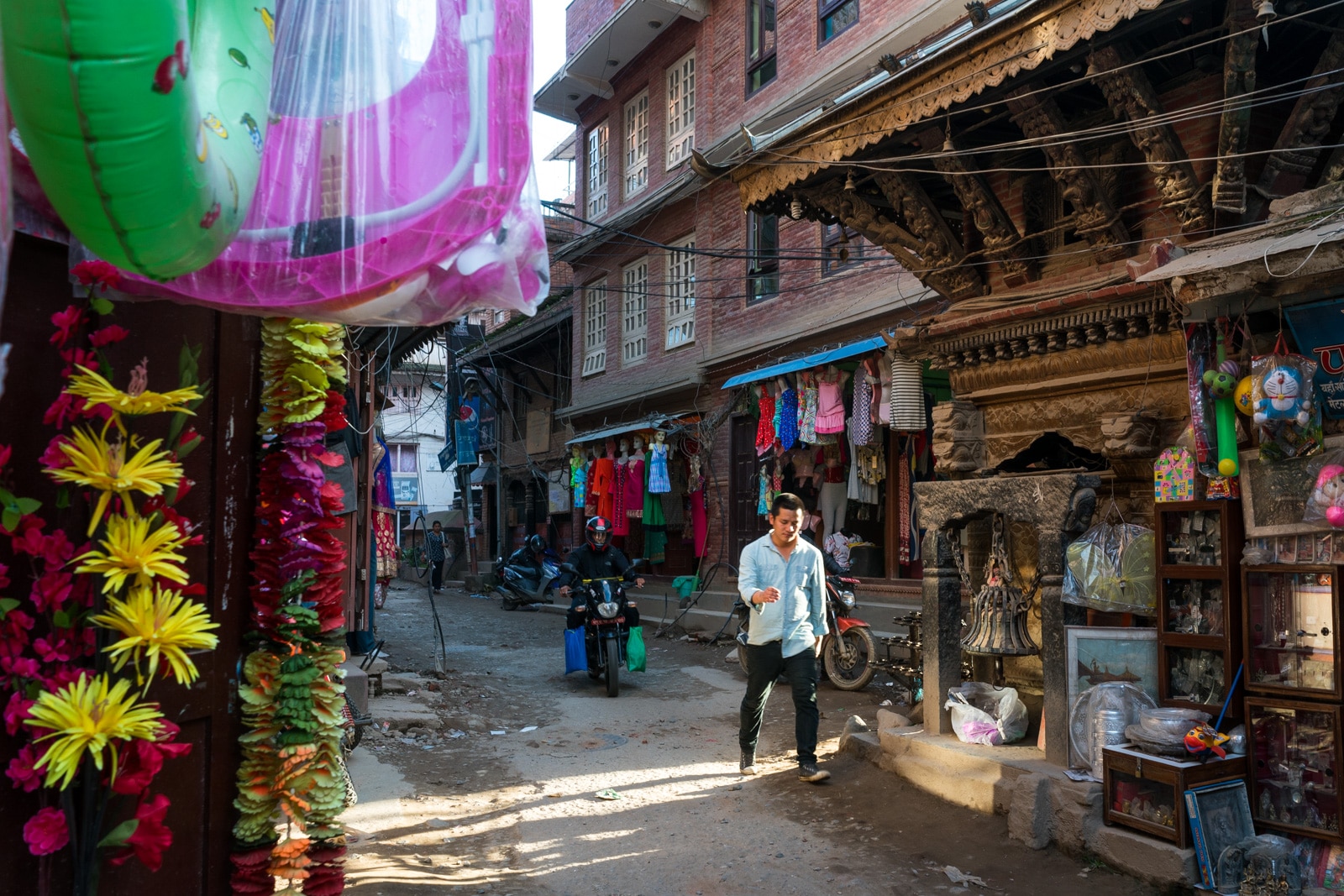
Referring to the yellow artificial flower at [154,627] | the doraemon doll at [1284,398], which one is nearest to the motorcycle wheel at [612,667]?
the doraemon doll at [1284,398]

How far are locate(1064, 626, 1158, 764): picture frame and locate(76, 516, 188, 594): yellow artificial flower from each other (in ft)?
16.6

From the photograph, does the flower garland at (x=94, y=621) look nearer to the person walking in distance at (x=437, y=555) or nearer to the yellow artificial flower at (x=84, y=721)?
the yellow artificial flower at (x=84, y=721)

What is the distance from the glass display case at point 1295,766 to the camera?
15.1ft

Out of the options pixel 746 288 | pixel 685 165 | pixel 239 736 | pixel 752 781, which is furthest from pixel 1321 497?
pixel 685 165

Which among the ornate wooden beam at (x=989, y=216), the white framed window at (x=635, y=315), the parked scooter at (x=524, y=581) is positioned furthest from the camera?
the parked scooter at (x=524, y=581)

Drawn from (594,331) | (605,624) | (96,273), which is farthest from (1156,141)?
(594,331)

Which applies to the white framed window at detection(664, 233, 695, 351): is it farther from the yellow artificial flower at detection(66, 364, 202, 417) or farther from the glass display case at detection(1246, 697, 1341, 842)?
the yellow artificial flower at detection(66, 364, 202, 417)

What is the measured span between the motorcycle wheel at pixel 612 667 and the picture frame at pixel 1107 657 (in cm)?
562

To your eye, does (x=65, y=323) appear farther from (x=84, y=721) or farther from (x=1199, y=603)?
(x=1199, y=603)

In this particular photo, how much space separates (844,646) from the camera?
1052cm

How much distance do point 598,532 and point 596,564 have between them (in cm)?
37

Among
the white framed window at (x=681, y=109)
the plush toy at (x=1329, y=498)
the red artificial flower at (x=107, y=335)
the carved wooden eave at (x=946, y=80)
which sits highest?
the white framed window at (x=681, y=109)

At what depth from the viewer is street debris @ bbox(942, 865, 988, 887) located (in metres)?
4.99

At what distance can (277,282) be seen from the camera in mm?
2713
